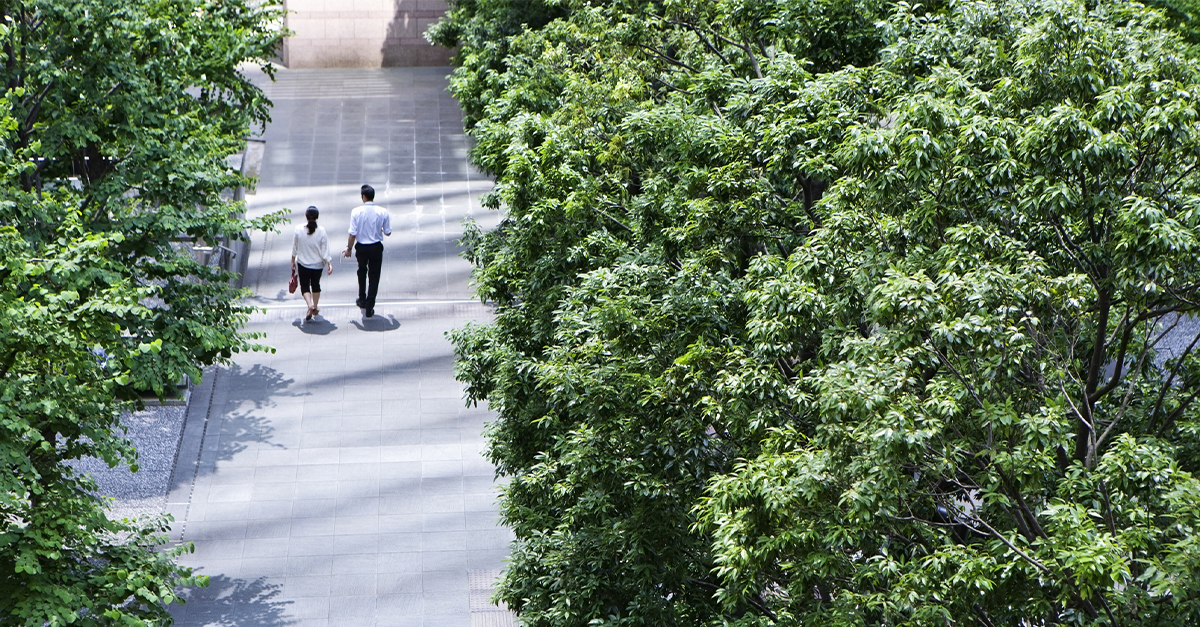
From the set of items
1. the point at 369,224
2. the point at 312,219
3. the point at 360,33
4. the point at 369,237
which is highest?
the point at 360,33

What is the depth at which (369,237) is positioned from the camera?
16.1 meters

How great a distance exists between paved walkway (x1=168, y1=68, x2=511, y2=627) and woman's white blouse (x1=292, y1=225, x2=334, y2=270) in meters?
1.13

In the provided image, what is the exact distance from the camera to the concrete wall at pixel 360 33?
3069 centimetres

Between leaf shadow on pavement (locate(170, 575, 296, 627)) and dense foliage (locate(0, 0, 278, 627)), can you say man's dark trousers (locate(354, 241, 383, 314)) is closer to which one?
dense foliage (locate(0, 0, 278, 627))

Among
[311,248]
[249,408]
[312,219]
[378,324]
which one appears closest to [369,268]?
[378,324]

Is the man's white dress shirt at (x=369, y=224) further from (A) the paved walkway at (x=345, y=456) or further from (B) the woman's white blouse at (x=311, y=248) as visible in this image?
(A) the paved walkway at (x=345, y=456)

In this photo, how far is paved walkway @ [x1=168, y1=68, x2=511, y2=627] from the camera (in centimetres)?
1116

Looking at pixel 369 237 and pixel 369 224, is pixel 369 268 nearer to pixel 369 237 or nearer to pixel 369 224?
pixel 369 237

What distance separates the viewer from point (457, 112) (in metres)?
27.4

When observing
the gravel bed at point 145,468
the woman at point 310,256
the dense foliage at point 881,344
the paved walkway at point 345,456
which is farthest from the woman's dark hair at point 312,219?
the dense foliage at point 881,344

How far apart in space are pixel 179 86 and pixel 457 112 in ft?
54.5

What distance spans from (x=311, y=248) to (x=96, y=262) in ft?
24.7

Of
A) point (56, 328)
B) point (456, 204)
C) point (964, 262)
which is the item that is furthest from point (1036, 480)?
point (456, 204)

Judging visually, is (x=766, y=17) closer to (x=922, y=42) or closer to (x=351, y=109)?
(x=922, y=42)
